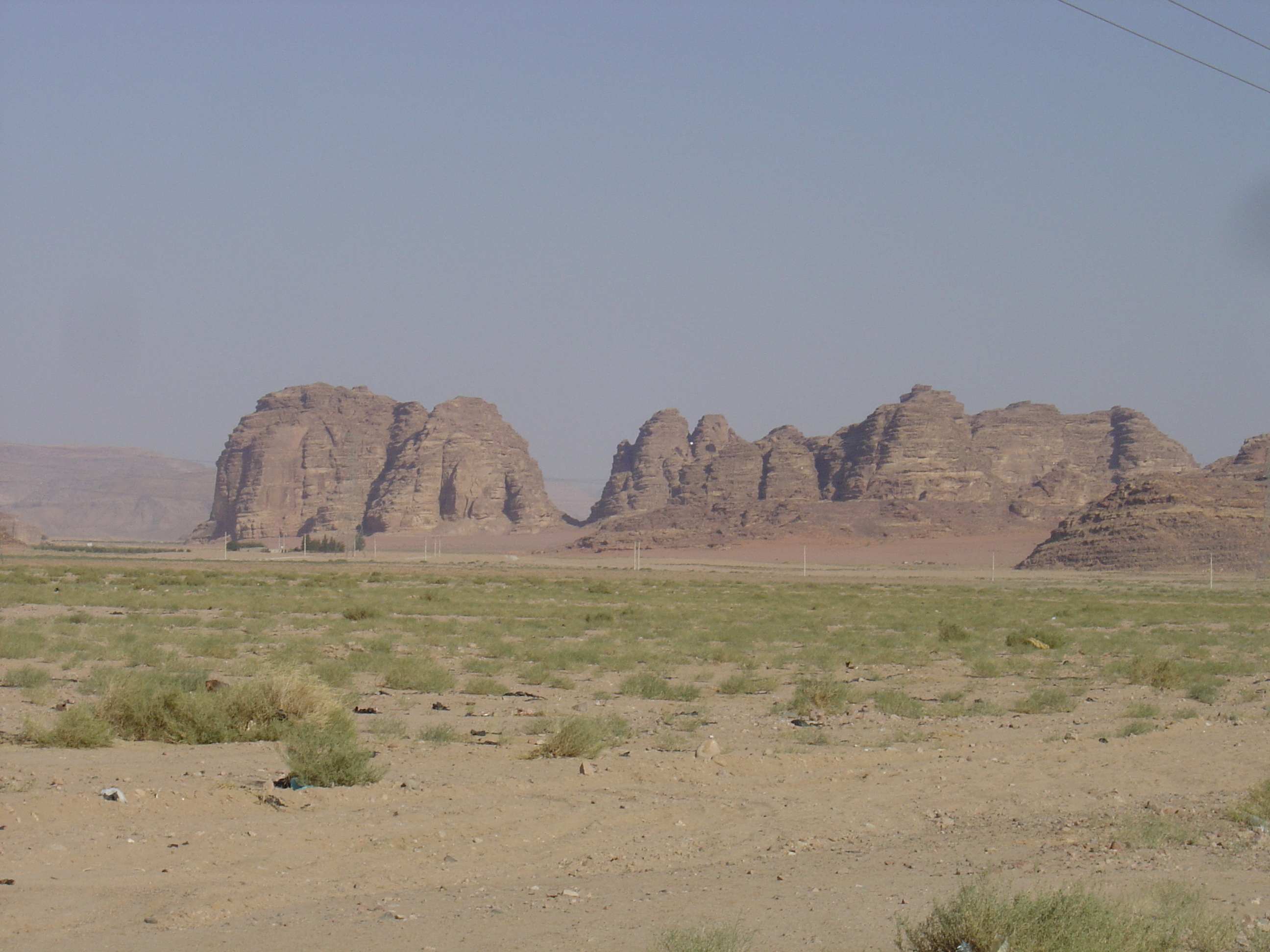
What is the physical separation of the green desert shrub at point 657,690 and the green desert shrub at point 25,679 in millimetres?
7776

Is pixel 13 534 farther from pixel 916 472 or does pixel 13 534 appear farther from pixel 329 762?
pixel 329 762

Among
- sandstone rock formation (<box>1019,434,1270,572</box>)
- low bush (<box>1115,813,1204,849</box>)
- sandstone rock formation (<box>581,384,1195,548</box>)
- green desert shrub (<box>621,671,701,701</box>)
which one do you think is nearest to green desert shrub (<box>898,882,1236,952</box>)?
low bush (<box>1115,813,1204,849</box>)

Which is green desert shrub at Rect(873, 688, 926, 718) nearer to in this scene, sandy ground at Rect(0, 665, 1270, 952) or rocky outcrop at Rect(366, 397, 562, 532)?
sandy ground at Rect(0, 665, 1270, 952)

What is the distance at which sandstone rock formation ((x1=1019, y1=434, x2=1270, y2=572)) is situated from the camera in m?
92.7

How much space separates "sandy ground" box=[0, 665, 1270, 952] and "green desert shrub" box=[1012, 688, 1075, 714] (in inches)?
118

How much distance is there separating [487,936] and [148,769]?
16.7 feet

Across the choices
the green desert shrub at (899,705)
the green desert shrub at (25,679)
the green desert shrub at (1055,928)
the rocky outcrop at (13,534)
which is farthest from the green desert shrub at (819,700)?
the rocky outcrop at (13,534)

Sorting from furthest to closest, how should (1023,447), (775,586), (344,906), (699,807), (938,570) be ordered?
1. (1023,447)
2. (938,570)
3. (775,586)
4. (699,807)
5. (344,906)

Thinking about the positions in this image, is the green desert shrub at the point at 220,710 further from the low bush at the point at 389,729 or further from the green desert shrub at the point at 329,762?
the green desert shrub at the point at 329,762

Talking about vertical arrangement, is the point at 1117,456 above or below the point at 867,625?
above

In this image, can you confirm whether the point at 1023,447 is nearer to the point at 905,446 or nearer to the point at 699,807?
the point at 905,446

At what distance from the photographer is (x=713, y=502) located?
170125mm

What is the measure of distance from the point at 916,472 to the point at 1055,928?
162145 millimetres

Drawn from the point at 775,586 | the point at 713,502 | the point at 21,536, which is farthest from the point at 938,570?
the point at 21,536
